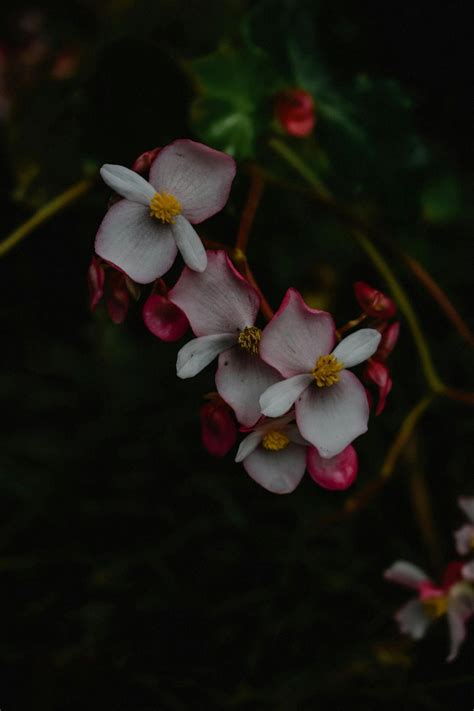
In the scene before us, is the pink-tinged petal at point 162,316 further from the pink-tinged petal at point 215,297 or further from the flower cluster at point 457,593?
the flower cluster at point 457,593

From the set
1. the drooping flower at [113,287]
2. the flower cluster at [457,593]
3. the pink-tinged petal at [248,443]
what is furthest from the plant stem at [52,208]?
the flower cluster at [457,593]

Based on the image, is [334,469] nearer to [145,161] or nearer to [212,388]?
[145,161]

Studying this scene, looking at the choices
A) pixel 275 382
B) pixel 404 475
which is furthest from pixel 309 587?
pixel 275 382

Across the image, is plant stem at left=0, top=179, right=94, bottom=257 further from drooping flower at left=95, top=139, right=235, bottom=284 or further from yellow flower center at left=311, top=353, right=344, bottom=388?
yellow flower center at left=311, top=353, right=344, bottom=388

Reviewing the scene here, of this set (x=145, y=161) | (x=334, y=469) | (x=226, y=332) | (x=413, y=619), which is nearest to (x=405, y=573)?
(x=413, y=619)

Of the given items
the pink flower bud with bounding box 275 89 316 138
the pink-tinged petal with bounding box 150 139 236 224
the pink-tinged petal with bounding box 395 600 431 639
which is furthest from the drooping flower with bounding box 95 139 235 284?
the pink-tinged petal with bounding box 395 600 431 639
